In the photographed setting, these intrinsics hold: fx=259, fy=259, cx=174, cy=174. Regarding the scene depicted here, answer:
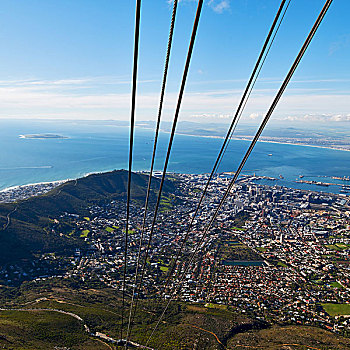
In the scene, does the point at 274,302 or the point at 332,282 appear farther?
the point at 332,282

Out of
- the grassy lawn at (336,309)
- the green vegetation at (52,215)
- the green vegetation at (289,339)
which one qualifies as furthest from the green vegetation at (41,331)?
the grassy lawn at (336,309)

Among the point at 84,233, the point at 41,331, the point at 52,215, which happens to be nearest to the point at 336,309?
the point at 41,331

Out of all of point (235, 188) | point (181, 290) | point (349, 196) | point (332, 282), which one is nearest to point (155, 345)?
point (181, 290)

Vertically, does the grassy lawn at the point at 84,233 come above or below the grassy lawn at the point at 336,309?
below

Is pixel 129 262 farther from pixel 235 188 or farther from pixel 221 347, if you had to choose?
pixel 235 188

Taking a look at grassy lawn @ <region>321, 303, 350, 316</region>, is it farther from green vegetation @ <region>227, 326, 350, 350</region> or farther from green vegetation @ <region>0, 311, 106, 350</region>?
green vegetation @ <region>0, 311, 106, 350</region>

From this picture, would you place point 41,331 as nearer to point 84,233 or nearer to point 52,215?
point 84,233

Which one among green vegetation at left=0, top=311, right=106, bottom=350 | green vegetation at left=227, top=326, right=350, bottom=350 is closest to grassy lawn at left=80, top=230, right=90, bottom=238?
green vegetation at left=0, top=311, right=106, bottom=350

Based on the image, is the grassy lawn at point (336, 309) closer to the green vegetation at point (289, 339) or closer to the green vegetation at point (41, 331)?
the green vegetation at point (289, 339)
